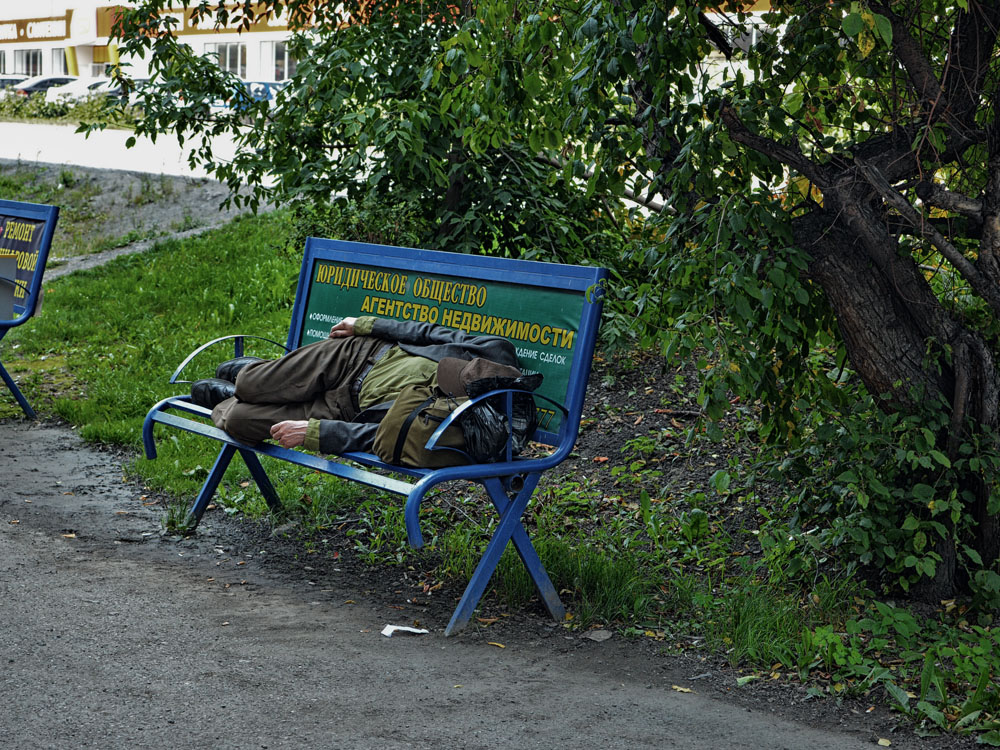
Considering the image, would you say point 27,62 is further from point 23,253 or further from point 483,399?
point 483,399

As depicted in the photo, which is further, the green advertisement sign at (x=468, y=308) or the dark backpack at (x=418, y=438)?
the green advertisement sign at (x=468, y=308)

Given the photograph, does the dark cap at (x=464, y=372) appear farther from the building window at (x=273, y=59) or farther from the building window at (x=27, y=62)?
the building window at (x=27, y=62)

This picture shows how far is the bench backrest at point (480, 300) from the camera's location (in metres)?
4.07

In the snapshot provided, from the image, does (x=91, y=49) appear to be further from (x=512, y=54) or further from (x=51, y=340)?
→ (x=512, y=54)

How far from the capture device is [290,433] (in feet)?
13.3

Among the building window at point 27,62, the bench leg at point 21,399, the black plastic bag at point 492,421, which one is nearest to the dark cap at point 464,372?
the black plastic bag at point 492,421

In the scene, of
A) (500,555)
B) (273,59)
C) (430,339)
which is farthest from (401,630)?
(273,59)

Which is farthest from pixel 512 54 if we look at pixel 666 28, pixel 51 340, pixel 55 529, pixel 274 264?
pixel 274 264

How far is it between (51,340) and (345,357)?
4981 millimetres

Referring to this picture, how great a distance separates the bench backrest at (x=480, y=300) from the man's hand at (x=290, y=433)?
851mm

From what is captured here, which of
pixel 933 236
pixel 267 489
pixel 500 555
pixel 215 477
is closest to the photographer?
pixel 933 236

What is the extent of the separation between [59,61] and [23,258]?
5655cm

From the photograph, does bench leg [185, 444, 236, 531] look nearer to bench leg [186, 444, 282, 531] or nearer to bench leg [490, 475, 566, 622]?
bench leg [186, 444, 282, 531]

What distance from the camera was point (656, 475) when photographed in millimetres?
5414
